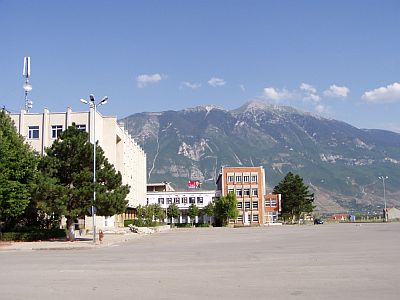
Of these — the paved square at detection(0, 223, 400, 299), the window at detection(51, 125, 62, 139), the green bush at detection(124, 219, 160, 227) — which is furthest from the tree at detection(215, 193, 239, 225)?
the paved square at detection(0, 223, 400, 299)

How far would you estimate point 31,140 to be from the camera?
6975 centimetres

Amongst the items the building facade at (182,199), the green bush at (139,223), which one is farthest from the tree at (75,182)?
the building facade at (182,199)

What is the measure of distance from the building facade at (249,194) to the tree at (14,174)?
7758cm

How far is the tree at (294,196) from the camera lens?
122m

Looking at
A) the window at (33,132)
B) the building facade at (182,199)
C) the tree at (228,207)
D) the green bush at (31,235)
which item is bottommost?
the green bush at (31,235)


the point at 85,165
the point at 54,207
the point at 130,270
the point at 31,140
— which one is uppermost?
the point at 31,140

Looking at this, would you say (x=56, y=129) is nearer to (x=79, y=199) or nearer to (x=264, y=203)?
(x=79, y=199)

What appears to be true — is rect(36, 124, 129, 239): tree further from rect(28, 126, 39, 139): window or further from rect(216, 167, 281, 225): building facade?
rect(216, 167, 281, 225): building facade

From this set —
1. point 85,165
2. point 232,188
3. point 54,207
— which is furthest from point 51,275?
point 232,188

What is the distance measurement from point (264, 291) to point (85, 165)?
32.6 metres

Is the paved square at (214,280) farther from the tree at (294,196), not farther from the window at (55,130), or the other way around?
the tree at (294,196)

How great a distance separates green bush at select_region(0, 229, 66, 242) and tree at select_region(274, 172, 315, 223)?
3356 inches

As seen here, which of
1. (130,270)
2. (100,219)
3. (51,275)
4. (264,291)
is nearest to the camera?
(264,291)

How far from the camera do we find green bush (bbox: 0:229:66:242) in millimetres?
40875
